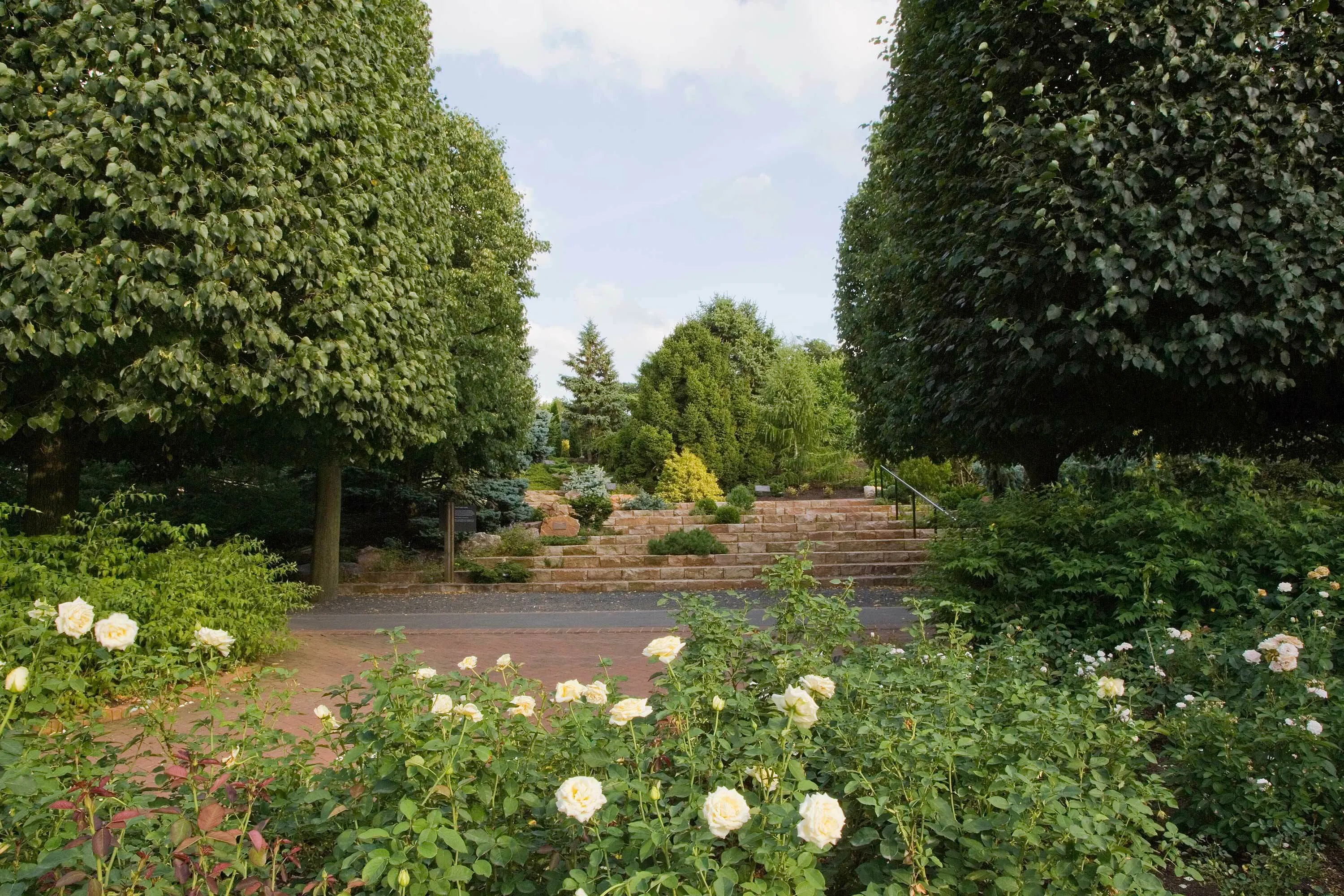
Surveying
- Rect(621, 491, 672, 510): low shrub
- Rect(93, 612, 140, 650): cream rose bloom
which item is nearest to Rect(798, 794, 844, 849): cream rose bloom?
Rect(93, 612, 140, 650): cream rose bloom

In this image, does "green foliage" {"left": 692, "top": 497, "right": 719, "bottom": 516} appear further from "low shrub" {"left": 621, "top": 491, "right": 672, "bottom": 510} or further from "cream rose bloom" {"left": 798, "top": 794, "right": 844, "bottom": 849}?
"cream rose bloom" {"left": 798, "top": 794, "right": 844, "bottom": 849}

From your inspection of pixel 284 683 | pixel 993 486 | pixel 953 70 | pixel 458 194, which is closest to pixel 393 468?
pixel 458 194

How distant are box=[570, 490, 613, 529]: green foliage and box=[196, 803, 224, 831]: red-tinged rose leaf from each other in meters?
14.0

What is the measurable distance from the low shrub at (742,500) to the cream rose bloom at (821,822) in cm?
1521

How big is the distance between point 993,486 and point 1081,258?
36.2 feet

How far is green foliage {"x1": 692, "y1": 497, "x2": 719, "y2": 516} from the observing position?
16578 mm

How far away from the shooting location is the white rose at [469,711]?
213 cm

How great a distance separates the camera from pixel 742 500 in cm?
1767

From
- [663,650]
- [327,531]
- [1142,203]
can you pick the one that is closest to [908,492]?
[327,531]

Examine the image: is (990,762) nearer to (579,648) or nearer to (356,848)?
Answer: (356,848)

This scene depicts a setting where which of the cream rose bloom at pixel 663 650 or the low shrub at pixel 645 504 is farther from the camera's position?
the low shrub at pixel 645 504

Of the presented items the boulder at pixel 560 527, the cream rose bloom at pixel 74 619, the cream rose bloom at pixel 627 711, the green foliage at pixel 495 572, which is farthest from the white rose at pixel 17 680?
the boulder at pixel 560 527

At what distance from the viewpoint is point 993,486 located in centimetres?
Answer: 1538

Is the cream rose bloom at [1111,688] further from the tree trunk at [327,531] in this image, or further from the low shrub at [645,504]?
the low shrub at [645,504]
